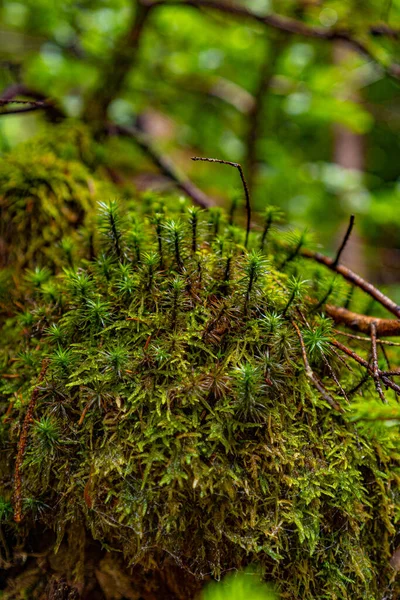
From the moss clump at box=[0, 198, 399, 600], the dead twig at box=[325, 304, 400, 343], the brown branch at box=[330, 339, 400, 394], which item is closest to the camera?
the moss clump at box=[0, 198, 399, 600]

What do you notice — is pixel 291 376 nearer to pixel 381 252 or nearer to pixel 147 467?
pixel 147 467

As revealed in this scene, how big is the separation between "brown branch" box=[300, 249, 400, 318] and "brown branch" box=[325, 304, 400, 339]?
5 centimetres

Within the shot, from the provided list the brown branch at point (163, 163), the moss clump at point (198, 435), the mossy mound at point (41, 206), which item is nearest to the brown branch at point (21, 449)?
the moss clump at point (198, 435)

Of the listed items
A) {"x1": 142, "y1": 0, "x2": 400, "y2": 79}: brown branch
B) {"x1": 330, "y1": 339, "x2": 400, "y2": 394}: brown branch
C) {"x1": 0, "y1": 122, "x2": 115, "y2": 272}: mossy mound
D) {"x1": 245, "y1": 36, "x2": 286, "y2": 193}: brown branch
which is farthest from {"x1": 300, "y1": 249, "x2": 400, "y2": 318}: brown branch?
{"x1": 245, "y1": 36, "x2": 286, "y2": 193}: brown branch

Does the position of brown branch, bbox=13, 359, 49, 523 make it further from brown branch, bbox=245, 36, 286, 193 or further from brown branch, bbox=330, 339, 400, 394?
brown branch, bbox=245, 36, 286, 193

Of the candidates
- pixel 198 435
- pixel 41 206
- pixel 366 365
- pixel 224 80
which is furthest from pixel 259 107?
pixel 198 435

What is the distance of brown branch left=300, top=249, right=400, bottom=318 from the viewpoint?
1561 millimetres

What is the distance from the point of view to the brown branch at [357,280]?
1561mm

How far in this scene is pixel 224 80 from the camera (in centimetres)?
399

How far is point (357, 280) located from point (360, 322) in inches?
8.3

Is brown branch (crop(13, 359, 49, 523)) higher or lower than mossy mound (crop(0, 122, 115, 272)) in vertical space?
lower

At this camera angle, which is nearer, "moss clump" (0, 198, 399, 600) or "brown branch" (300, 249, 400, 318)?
"moss clump" (0, 198, 399, 600)

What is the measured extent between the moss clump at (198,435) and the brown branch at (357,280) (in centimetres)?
32

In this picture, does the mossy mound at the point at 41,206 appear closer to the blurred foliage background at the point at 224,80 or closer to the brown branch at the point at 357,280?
the blurred foliage background at the point at 224,80
